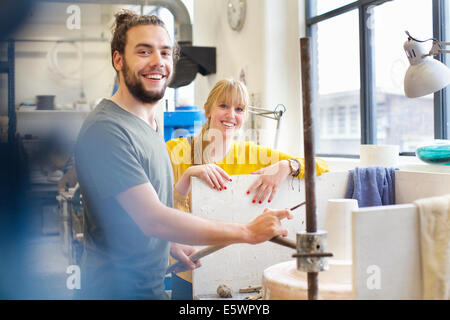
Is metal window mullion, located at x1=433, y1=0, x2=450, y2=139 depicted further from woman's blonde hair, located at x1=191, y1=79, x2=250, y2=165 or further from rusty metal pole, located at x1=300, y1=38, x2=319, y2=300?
rusty metal pole, located at x1=300, y1=38, x2=319, y2=300

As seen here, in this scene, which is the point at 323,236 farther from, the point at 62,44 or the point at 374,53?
the point at 374,53

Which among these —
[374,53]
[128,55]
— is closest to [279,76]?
[374,53]

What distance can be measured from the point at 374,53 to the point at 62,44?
237 centimetres

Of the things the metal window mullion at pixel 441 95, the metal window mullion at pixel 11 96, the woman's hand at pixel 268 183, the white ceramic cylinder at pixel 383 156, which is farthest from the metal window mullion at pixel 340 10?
the metal window mullion at pixel 11 96

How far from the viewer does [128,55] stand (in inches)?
34.3

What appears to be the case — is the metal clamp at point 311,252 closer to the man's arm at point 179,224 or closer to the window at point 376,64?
the man's arm at point 179,224

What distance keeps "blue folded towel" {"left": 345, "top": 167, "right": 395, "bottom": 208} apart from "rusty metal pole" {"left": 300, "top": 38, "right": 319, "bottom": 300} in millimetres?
950

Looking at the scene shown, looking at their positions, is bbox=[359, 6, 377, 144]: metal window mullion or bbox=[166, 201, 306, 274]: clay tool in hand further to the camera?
bbox=[359, 6, 377, 144]: metal window mullion

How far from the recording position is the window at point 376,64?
2281mm

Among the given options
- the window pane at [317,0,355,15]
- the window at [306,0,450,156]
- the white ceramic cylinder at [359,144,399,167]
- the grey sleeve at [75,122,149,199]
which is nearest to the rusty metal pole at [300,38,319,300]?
the grey sleeve at [75,122,149,199]

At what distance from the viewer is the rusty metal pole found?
0.70 metres

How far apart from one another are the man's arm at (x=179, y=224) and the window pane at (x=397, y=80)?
5.88 feet

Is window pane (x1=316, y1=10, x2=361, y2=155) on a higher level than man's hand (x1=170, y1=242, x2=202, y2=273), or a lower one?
higher

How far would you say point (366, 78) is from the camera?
9.24ft
